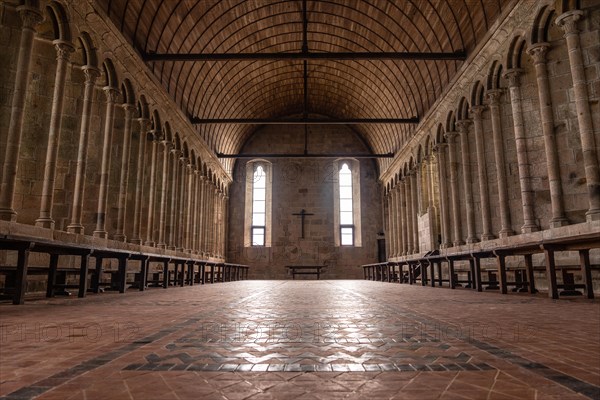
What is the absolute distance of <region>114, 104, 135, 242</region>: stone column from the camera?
13.1 m

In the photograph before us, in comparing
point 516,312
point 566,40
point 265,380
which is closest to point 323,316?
point 516,312

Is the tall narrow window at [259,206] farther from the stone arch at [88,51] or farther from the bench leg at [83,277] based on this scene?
the bench leg at [83,277]

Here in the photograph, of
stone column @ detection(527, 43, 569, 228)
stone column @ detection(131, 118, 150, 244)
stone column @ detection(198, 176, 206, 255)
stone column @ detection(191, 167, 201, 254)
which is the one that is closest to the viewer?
stone column @ detection(527, 43, 569, 228)

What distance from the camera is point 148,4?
46.0ft

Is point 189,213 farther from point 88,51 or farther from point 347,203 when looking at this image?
point 347,203

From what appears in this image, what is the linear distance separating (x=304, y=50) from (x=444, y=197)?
309 inches

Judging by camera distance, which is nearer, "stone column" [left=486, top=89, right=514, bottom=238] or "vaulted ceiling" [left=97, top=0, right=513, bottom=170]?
"stone column" [left=486, top=89, right=514, bottom=238]

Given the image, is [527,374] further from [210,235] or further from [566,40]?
[210,235]

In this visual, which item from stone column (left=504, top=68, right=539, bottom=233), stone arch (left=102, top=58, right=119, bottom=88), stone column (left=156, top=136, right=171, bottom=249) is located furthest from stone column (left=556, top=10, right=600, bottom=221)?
stone column (left=156, top=136, right=171, bottom=249)

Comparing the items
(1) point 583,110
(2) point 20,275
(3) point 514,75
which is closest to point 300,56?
(3) point 514,75

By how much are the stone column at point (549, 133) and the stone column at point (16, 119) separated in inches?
441

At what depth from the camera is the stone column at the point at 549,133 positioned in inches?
385

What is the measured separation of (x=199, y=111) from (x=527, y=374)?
67.5 ft

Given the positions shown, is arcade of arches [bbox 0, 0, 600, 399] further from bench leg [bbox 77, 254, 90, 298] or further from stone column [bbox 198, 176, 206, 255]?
stone column [bbox 198, 176, 206, 255]
